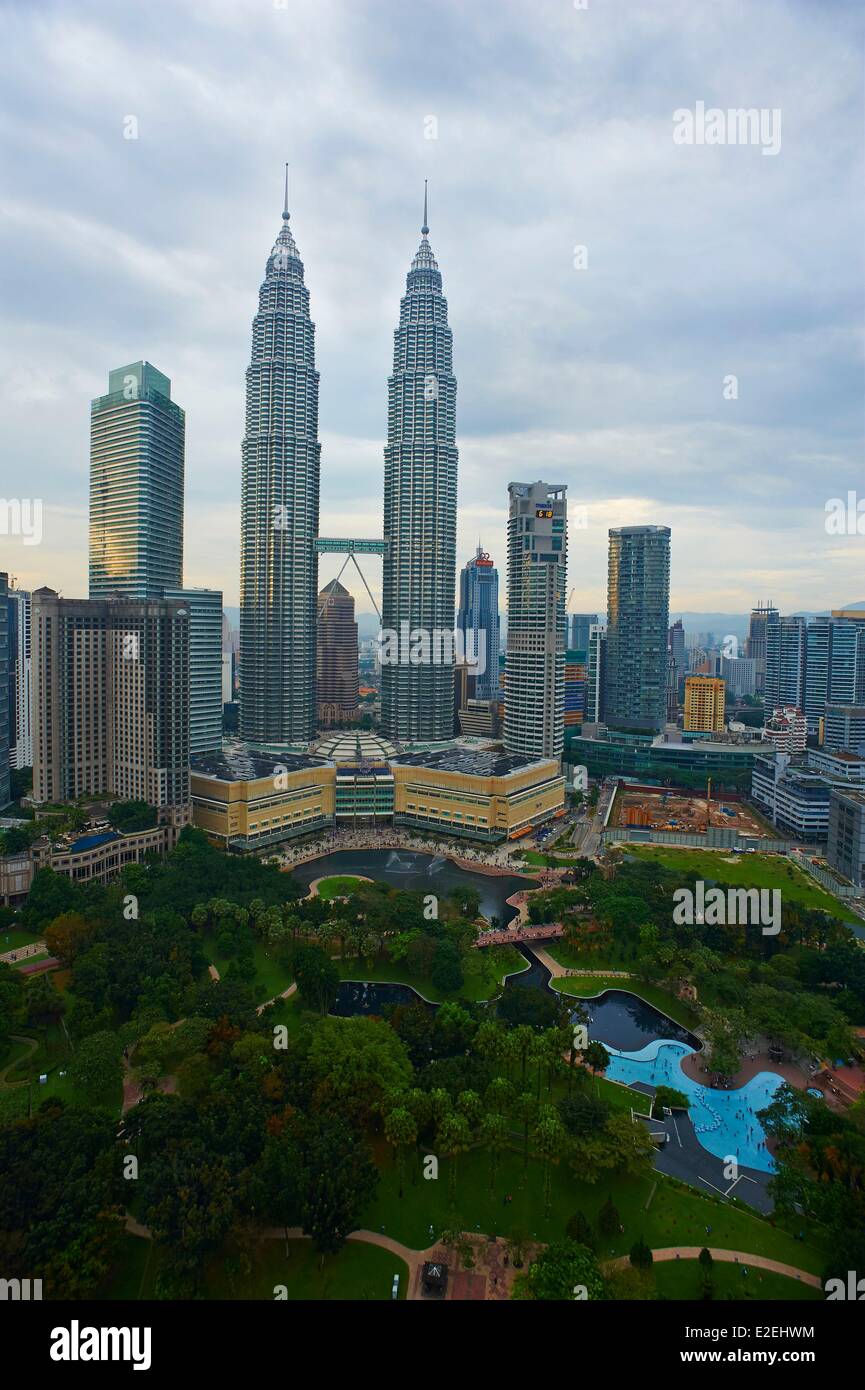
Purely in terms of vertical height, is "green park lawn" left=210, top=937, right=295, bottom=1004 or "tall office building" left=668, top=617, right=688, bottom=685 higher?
"tall office building" left=668, top=617, right=688, bottom=685

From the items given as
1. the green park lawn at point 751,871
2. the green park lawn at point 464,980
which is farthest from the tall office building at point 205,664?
the green park lawn at point 751,871

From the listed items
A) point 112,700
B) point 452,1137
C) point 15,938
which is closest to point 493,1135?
point 452,1137

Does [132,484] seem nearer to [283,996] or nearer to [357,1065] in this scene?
[283,996]

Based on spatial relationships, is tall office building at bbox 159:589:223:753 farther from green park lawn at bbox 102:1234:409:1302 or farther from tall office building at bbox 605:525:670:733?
tall office building at bbox 605:525:670:733

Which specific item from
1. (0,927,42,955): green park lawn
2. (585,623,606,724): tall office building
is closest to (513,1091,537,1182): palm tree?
(0,927,42,955): green park lawn

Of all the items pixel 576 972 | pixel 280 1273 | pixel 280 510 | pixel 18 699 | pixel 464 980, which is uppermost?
pixel 280 510

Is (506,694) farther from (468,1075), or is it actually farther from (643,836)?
(468,1075)

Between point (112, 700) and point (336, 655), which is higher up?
point (336, 655)
